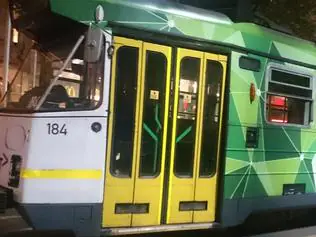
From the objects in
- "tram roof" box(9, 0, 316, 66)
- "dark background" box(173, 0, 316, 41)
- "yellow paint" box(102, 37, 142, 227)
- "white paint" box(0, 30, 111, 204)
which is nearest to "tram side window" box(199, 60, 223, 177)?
"tram roof" box(9, 0, 316, 66)

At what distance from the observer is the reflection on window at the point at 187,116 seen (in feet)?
22.0

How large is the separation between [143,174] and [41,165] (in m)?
1.14

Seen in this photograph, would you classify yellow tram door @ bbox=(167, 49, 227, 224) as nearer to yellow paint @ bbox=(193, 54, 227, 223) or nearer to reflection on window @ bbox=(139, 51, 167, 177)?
yellow paint @ bbox=(193, 54, 227, 223)

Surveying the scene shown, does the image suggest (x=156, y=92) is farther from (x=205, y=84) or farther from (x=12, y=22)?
(x=12, y=22)

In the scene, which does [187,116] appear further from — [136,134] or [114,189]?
[114,189]

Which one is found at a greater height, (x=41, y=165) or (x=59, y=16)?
(x=59, y=16)

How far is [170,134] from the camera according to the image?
664 centimetres

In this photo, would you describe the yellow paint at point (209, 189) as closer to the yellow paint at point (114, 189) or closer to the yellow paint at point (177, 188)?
the yellow paint at point (177, 188)

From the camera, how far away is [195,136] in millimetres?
6883

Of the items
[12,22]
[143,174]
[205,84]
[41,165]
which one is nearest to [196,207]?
[143,174]

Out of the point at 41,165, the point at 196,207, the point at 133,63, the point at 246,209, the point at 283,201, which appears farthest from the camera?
the point at 283,201

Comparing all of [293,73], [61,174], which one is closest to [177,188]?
[61,174]

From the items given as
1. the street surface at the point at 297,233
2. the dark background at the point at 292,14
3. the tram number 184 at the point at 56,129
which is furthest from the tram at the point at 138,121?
the dark background at the point at 292,14

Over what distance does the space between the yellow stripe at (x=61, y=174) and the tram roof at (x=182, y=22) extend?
1.51m
